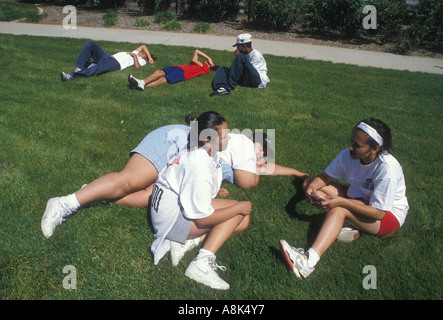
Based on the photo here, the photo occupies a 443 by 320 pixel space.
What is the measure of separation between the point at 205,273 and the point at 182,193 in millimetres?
645

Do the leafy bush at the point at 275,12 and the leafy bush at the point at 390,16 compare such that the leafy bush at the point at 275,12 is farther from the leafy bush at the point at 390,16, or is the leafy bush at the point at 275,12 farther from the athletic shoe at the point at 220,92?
the athletic shoe at the point at 220,92

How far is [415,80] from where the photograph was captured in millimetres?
8047

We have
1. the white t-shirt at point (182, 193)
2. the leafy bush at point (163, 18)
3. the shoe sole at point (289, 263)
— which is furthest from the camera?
the leafy bush at point (163, 18)

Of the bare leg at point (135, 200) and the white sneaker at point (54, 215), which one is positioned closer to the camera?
the white sneaker at point (54, 215)

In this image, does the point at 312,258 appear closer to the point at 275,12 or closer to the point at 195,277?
the point at 195,277

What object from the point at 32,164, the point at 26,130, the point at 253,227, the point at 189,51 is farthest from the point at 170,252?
the point at 189,51

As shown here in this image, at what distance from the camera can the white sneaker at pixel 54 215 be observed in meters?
2.79

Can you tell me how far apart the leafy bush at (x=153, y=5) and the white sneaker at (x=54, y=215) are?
48.5 feet

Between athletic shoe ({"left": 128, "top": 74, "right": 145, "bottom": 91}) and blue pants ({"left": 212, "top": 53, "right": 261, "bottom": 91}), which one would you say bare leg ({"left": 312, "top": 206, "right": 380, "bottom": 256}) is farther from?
athletic shoe ({"left": 128, "top": 74, "right": 145, "bottom": 91})

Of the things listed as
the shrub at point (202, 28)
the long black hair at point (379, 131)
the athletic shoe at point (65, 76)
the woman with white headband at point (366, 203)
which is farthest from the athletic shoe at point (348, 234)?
the shrub at point (202, 28)

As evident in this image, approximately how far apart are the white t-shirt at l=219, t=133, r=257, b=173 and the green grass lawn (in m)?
0.33

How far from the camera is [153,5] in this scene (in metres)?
15.6

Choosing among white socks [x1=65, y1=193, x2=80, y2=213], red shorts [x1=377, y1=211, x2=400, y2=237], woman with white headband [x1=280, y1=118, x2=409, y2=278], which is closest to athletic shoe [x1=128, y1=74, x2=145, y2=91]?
white socks [x1=65, y1=193, x2=80, y2=213]
